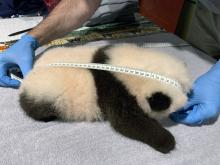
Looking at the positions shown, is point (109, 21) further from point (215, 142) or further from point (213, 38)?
point (215, 142)

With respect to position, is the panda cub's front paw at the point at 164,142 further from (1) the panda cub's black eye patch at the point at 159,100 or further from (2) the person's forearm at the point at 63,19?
(2) the person's forearm at the point at 63,19

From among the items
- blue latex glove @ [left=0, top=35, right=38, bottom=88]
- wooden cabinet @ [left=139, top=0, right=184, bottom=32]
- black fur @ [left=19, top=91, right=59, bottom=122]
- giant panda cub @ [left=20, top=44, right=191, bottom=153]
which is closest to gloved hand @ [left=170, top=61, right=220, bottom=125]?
giant panda cub @ [left=20, top=44, right=191, bottom=153]

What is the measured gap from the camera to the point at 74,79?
0.82 metres

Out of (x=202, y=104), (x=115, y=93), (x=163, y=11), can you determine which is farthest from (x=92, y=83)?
(x=163, y=11)

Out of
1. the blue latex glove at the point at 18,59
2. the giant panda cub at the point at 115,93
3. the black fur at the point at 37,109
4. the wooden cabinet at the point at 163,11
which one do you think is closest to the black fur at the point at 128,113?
the giant panda cub at the point at 115,93

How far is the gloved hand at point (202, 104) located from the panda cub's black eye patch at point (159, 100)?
0.40 ft

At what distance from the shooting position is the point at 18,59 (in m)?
1.05

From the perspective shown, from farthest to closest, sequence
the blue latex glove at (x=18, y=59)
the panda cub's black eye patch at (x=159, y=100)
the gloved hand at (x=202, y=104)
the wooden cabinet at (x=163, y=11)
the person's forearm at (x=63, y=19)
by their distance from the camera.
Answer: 1. the wooden cabinet at (x=163, y=11)
2. the person's forearm at (x=63, y=19)
3. the blue latex glove at (x=18, y=59)
4. the gloved hand at (x=202, y=104)
5. the panda cub's black eye patch at (x=159, y=100)

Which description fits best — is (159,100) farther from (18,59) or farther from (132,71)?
(18,59)

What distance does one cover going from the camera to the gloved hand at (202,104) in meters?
0.88

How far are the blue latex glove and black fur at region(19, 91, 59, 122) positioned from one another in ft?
0.48

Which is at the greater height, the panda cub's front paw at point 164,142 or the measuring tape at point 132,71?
the measuring tape at point 132,71

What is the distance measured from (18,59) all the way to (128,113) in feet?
1.45

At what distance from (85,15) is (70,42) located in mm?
118
